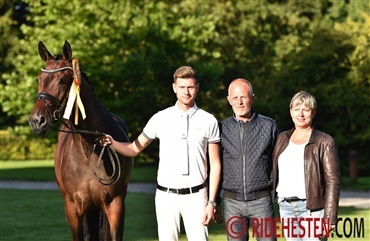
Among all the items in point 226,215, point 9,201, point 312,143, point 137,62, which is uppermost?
point 137,62

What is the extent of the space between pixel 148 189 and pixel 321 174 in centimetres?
1614

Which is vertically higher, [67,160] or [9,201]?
[67,160]

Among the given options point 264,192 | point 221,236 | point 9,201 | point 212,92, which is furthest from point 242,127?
point 212,92

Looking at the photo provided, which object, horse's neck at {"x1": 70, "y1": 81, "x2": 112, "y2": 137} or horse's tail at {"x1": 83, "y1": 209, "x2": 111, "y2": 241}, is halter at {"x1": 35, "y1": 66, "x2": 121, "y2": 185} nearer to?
horse's neck at {"x1": 70, "y1": 81, "x2": 112, "y2": 137}

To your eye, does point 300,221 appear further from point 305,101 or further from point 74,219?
point 74,219

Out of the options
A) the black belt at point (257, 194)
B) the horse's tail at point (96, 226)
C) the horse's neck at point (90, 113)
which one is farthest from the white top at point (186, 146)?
the horse's tail at point (96, 226)

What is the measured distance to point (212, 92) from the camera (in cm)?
3188

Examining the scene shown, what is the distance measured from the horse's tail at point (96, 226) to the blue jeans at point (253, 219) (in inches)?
93.5

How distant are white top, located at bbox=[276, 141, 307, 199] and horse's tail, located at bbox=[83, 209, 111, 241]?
107 inches

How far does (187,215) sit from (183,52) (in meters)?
21.8

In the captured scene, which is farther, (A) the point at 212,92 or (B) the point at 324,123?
(A) the point at 212,92

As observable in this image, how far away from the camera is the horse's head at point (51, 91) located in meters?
6.27

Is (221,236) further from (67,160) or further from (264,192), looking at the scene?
(264,192)
